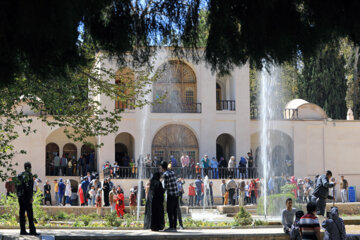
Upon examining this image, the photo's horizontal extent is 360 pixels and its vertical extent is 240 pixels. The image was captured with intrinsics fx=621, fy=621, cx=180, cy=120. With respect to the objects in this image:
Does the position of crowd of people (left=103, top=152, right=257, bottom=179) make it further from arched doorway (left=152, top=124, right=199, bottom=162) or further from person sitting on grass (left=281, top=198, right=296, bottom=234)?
person sitting on grass (left=281, top=198, right=296, bottom=234)

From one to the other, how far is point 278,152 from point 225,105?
4167mm

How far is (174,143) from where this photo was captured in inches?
1375

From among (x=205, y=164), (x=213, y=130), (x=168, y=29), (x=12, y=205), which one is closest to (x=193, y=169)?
(x=205, y=164)

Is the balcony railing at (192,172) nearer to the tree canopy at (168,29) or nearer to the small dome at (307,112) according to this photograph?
the small dome at (307,112)

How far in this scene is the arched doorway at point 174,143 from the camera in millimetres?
34625

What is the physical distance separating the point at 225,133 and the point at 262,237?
2333cm

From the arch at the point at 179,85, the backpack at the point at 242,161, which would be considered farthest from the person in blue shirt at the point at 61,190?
the backpack at the point at 242,161

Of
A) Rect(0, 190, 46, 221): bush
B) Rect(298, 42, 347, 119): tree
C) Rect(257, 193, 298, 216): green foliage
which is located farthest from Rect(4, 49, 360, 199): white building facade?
Rect(0, 190, 46, 221): bush

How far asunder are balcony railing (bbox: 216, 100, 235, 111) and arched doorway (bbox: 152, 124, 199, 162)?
2.66 meters

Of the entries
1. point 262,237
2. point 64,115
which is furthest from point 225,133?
point 262,237

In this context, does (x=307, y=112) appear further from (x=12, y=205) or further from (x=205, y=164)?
(x=12, y=205)

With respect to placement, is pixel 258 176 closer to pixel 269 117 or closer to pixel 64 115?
pixel 269 117

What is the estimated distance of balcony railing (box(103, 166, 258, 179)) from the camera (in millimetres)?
30953

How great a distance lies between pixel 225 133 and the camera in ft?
116
